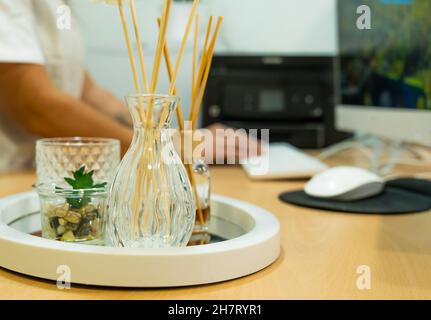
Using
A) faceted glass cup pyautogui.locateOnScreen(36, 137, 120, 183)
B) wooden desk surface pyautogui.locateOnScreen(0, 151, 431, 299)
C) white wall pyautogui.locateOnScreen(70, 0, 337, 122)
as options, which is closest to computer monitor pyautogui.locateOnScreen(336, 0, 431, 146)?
wooden desk surface pyautogui.locateOnScreen(0, 151, 431, 299)

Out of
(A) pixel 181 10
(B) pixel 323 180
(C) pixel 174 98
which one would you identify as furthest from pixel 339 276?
(A) pixel 181 10

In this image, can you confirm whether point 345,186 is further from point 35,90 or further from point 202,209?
point 35,90

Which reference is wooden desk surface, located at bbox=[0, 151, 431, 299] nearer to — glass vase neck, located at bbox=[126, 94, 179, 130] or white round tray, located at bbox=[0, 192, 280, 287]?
white round tray, located at bbox=[0, 192, 280, 287]

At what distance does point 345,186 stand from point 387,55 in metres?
0.46

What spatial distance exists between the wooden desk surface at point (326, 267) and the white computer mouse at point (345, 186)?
0.20 feet

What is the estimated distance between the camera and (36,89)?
3.78 feet

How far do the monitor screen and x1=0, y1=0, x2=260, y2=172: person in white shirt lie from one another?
355mm

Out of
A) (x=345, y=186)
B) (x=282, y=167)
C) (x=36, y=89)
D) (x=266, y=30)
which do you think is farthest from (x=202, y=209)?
(x=266, y=30)

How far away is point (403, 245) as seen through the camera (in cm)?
63

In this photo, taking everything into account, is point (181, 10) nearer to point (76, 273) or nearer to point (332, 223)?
point (332, 223)

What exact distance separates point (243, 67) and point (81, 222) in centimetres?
131

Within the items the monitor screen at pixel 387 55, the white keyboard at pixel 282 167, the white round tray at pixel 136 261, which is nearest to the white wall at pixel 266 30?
the monitor screen at pixel 387 55

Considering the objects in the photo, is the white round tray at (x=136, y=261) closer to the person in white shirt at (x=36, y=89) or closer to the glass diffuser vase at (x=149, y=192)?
the glass diffuser vase at (x=149, y=192)
